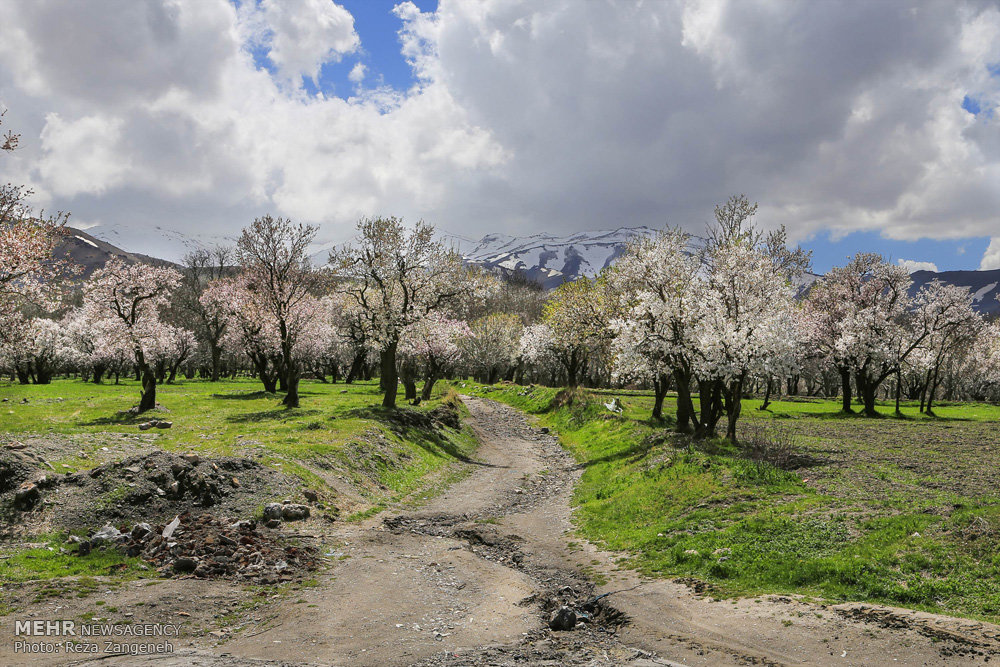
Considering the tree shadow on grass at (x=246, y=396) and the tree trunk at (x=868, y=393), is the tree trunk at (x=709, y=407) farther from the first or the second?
the tree shadow on grass at (x=246, y=396)

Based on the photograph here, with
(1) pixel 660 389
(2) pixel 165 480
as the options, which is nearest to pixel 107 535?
(2) pixel 165 480

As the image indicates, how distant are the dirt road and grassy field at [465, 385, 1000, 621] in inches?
46.8

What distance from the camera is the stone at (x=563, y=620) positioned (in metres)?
10.2

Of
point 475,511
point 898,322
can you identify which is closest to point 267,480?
point 475,511

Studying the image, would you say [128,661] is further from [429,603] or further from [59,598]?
[429,603]

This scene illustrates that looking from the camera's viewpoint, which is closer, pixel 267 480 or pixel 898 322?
pixel 267 480

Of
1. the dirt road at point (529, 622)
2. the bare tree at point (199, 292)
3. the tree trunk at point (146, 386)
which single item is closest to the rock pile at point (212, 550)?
the dirt road at point (529, 622)

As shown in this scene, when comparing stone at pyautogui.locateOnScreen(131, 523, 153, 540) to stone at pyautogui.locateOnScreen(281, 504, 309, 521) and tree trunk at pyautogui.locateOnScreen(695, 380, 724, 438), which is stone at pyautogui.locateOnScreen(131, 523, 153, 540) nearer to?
stone at pyautogui.locateOnScreen(281, 504, 309, 521)

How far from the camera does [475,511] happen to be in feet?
64.9

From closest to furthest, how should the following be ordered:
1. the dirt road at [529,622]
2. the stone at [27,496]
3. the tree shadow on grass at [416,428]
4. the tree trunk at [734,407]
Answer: the dirt road at [529,622], the stone at [27,496], the tree trunk at [734,407], the tree shadow on grass at [416,428]

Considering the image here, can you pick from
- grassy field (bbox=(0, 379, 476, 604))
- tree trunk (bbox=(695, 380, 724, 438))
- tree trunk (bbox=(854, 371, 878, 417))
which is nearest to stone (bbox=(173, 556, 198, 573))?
grassy field (bbox=(0, 379, 476, 604))

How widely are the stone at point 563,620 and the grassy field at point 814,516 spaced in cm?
350

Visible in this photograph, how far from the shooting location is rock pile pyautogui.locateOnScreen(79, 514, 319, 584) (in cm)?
1185

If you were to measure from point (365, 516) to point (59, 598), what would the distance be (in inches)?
→ 348
